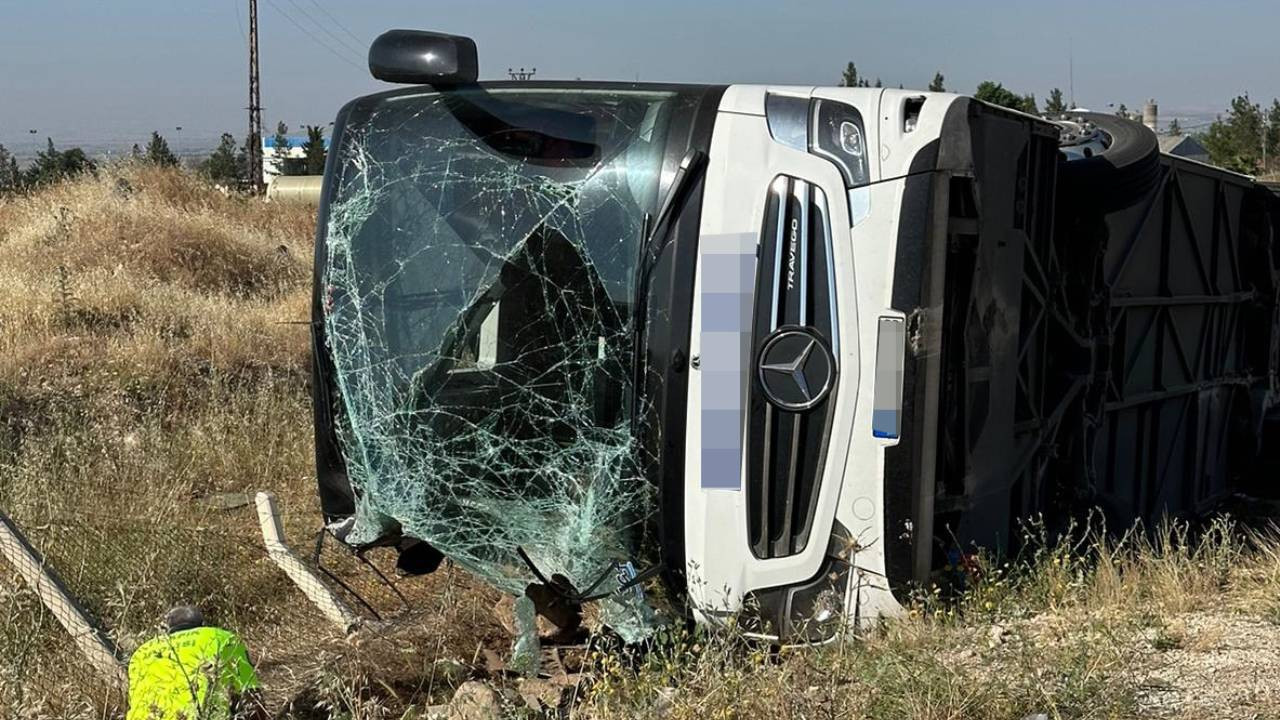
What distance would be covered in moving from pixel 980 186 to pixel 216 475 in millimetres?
5344

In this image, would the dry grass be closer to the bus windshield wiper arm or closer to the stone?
the stone

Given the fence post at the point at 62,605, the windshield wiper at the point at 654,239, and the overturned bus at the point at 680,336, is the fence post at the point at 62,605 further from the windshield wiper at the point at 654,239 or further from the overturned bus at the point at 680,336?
the windshield wiper at the point at 654,239

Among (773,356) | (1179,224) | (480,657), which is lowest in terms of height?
(480,657)

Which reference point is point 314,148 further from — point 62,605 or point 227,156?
point 62,605

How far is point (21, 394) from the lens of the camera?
977cm

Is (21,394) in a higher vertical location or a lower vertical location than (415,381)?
lower

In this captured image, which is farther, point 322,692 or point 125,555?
point 125,555

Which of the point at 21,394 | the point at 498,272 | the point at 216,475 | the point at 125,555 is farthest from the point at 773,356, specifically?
the point at 21,394

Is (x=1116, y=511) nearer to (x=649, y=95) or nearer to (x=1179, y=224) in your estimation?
(x=1179, y=224)

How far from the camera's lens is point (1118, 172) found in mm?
5977

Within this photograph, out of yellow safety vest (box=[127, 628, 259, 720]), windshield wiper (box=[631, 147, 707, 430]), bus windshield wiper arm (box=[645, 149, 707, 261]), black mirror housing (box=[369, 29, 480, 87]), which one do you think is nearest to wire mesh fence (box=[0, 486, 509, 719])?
yellow safety vest (box=[127, 628, 259, 720])

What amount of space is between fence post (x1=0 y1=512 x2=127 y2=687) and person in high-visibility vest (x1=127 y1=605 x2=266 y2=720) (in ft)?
2.14

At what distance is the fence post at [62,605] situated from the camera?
482 centimetres

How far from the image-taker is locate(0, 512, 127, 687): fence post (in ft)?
15.8
